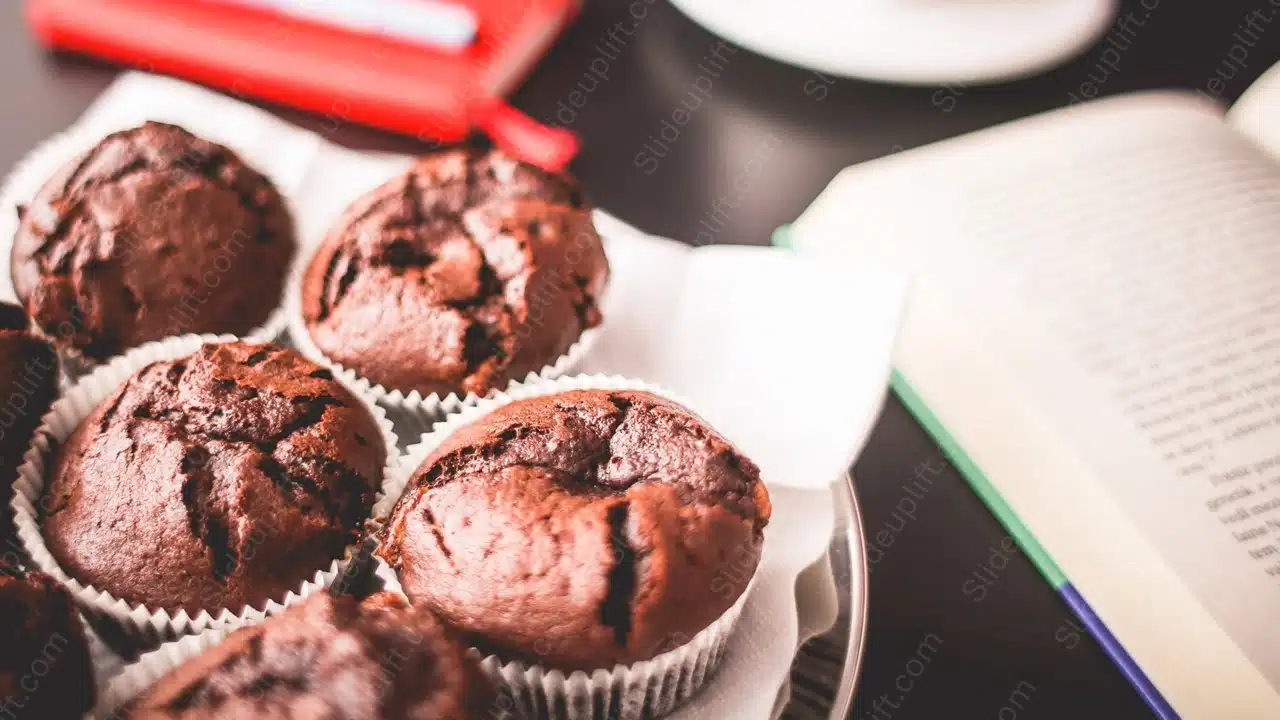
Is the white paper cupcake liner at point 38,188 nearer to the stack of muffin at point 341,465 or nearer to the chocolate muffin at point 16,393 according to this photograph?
the stack of muffin at point 341,465

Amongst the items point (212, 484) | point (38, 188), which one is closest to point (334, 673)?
point (212, 484)

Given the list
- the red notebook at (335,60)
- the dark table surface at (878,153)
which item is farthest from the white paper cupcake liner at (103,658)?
the red notebook at (335,60)

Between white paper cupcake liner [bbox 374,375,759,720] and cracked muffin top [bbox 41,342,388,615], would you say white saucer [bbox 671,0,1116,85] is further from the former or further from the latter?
cracked muffin top [bbox 41,342,388,615]

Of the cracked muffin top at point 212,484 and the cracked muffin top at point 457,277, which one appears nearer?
the cracked muffin top at point 212,484

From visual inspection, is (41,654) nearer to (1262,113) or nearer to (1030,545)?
(1030,545)

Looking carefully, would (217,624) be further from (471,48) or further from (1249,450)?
(1249,450)

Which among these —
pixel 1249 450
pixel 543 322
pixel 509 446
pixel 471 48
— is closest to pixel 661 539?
pixel 509 446

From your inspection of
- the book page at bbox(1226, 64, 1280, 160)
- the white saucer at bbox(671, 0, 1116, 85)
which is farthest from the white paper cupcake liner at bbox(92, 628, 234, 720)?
the book page at bbox(1226, 64, 1280, 160)
